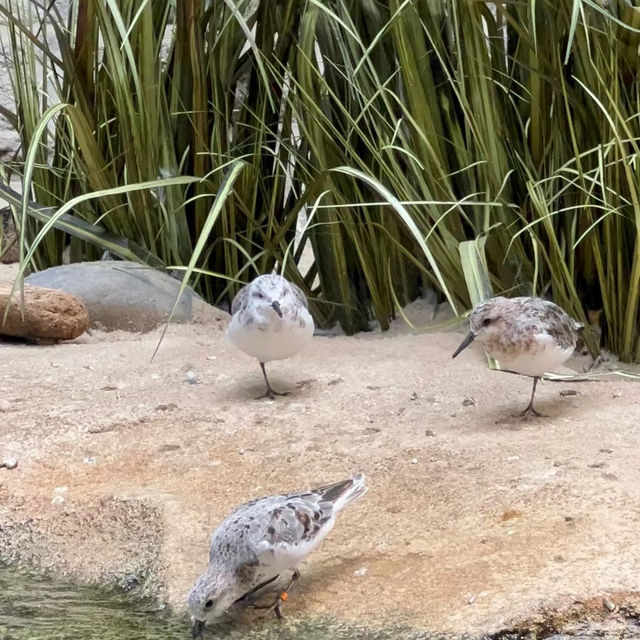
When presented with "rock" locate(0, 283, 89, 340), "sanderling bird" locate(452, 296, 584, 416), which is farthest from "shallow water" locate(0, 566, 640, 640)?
"rock" locate(0, 283, 89, 340)

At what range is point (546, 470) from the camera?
309cm

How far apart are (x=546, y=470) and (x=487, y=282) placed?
3.82 ft

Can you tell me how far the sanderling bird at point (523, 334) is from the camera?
11.9ft

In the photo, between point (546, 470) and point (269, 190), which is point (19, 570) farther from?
point (269, 190)

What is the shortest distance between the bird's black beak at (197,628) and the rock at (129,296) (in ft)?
8.92

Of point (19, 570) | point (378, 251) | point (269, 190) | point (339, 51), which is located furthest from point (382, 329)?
point (19, 570)

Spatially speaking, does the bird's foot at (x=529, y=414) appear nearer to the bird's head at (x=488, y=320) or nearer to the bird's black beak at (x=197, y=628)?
the bird's head at (x=488, y=320)

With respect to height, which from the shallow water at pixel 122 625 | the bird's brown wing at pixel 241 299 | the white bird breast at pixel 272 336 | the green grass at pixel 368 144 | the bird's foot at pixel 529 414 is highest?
the green grass at pixel 368 144

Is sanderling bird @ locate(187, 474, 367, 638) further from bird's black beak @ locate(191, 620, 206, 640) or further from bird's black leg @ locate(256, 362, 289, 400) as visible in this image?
bird's black leg @ locate(256, 362, 289, 400)

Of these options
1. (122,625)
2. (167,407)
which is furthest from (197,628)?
(167,407)

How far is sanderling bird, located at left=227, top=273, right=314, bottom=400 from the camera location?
12.6 feet

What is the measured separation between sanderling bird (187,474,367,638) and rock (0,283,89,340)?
233 cm

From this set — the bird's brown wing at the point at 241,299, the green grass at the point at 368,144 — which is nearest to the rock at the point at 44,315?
the green grass at the point at 368,144

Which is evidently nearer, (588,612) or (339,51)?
(588,612)
